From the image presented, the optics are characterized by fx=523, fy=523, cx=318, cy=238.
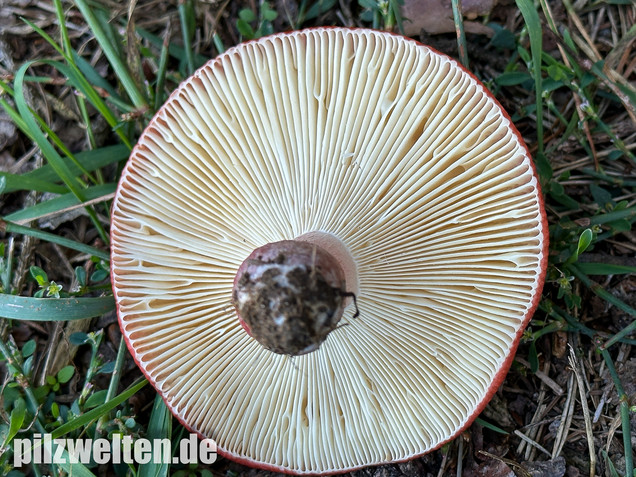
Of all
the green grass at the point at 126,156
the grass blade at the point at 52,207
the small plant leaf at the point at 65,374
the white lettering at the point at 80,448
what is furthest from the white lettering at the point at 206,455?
the grass blade at the point at 52,207

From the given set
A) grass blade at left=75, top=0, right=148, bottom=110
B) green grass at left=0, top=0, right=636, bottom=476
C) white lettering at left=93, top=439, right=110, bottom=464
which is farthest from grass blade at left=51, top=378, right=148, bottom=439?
grass blade at left=75, top=0, right=148, bottom=110

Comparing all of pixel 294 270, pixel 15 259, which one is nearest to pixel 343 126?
pixel 294 270

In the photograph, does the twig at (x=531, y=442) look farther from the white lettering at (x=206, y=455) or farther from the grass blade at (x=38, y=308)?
the grass blade at (x=38, y=308)

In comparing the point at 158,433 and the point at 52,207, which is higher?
the point at 52,207

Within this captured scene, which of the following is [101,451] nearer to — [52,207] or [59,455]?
[59,455]

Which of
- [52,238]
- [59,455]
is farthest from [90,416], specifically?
[52,238]

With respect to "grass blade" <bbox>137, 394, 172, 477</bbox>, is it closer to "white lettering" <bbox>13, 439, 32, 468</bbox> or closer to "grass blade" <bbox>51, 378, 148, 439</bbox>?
"grass blade" <bbox>51, 378, 148, 439</bbox>
